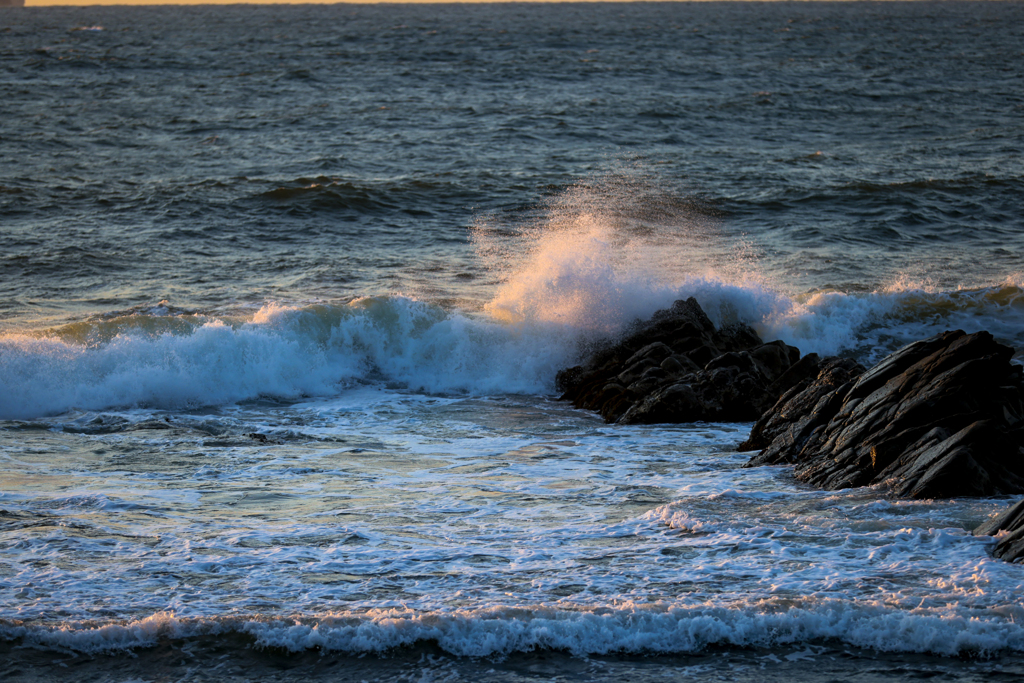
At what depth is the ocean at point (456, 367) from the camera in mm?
5445

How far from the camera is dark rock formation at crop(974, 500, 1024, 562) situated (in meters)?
6.17

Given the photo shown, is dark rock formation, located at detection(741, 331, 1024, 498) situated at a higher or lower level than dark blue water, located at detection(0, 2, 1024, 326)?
lower

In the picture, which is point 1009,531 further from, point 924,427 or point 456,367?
point 456,367

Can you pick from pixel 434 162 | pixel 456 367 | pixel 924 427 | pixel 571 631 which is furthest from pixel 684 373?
pixel 434 162

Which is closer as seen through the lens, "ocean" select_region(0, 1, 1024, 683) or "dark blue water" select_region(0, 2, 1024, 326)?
"ocean" select_region(0, 1, 1024, 683)

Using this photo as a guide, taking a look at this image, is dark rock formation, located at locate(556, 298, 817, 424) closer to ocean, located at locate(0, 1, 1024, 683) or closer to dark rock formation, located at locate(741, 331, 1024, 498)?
ocean, located at locate(0, 1, 1024, 683)

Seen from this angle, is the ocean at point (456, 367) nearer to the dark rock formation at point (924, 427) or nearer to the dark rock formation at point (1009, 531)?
the dark rock formation at point (1009, 531)

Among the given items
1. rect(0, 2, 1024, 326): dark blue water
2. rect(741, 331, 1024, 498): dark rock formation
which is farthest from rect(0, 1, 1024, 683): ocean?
rect(741, 331, 1024, 498): dark rock formation

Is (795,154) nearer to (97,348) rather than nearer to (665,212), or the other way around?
(665,212)

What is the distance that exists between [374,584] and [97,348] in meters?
7.90

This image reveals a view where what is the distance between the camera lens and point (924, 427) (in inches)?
312

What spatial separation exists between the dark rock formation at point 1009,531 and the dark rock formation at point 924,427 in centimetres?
69

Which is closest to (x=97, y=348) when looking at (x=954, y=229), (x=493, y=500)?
(x=493, y=500)

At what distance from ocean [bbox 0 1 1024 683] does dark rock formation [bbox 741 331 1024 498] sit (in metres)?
0.27
